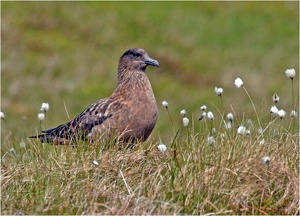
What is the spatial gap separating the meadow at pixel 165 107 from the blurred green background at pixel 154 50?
0.03 m

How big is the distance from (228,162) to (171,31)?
14.9m

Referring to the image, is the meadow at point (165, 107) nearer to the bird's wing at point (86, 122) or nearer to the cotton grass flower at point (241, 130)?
the cotton grass flower at point (241, 130)

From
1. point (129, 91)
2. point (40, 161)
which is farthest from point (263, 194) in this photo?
point (129, 91)

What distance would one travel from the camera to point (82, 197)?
18.3 feet

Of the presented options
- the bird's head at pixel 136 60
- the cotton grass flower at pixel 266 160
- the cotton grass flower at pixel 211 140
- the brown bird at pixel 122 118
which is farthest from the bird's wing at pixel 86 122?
the cotton grass flower at pixel 266 160

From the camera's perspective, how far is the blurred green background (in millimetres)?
16295

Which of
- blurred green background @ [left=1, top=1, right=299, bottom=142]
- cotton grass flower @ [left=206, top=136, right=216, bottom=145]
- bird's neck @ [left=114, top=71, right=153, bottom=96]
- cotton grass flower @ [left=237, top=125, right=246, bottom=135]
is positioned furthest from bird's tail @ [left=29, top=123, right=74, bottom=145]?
blurred green background @ [left=1, top=1, right=299, bottom=142]

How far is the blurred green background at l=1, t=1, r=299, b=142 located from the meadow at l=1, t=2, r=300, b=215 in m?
0.03

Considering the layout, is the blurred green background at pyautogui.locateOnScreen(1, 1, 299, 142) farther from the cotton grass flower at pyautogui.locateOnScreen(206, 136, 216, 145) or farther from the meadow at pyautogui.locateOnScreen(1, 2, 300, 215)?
the cotton grass flower at pyautogui.locateOnScreen(206, 136, 216, 145)

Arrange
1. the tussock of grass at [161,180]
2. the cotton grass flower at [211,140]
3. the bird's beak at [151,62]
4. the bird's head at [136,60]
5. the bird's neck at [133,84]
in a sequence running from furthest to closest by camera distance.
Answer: the bird's head at [136,60]
the bird's beak at [151,62]
the bird's neck at [133,84]
the cotton grass flower at [211,140]
the tussock of grass at [161,180]

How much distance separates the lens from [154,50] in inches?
767

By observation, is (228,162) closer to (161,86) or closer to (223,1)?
(161,86)

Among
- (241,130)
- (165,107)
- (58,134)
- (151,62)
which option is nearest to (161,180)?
(241,130)

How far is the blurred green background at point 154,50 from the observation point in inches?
642
